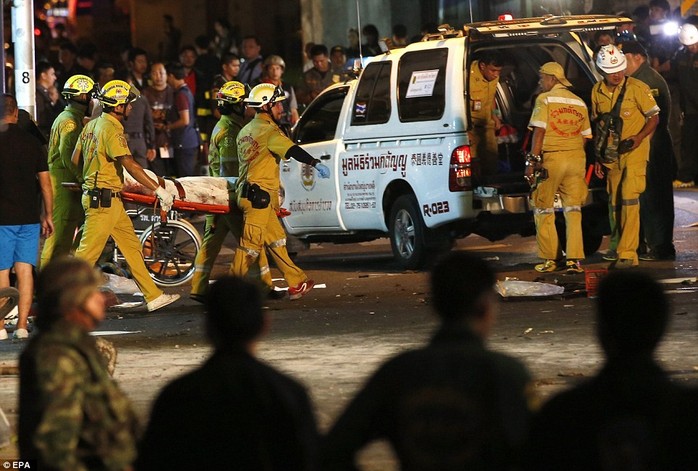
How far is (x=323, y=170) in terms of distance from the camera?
1348 centimetres

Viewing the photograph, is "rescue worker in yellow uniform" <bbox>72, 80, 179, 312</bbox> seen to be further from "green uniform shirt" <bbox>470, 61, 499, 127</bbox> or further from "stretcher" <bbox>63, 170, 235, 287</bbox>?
"green uniform shirt" <bbox>470, 61, 499, 127</bbox>

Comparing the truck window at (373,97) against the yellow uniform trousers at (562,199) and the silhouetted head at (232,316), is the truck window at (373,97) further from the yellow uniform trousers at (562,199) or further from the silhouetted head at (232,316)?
the silhouetted head at (232,316)

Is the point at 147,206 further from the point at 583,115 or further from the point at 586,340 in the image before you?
the point at 586,340

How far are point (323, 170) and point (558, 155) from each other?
2.07m

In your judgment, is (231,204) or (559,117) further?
(559,117)

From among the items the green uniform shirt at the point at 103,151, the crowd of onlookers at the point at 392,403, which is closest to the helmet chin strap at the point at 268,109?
the green uniform shirt at the point at 103,151

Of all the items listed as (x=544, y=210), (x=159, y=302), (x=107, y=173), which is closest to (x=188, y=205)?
(x=159, y=302)

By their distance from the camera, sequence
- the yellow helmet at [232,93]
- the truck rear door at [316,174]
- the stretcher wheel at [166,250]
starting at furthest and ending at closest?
the truck rear door at [316,174]
the stretcher wheel at [166,250]
the yellow helmet at [232,93]

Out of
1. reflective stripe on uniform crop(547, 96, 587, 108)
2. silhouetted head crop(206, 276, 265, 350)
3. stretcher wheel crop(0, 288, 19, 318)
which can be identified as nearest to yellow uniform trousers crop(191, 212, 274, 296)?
stretcher wheel crop(0, 288, 19, 318)

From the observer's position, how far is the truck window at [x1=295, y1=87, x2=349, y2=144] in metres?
15.1

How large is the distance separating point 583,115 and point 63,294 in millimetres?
9472

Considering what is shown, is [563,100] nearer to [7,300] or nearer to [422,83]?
[422,83]

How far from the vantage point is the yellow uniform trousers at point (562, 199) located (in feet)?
43.7

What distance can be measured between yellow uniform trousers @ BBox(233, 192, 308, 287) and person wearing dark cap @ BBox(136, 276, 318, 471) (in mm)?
8342
